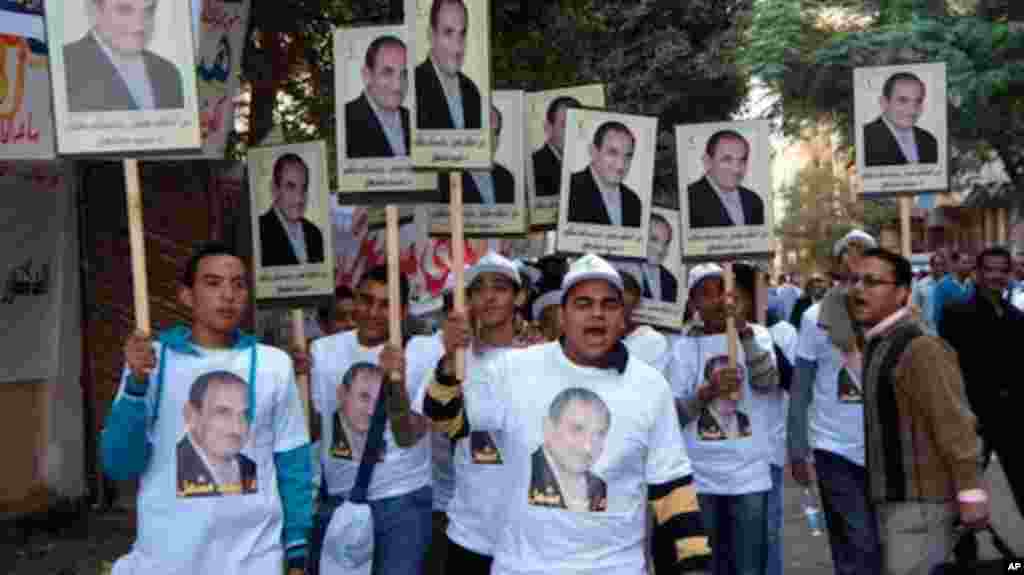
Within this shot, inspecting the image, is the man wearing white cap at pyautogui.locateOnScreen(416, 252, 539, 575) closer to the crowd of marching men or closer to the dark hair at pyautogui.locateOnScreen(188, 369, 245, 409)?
the crowd of marching men

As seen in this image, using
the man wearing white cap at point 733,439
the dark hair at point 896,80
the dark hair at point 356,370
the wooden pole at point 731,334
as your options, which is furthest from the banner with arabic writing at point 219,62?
the dark hair at point 896,80

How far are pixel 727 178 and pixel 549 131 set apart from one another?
3.61 ft

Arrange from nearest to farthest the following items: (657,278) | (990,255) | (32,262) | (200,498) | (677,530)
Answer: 1. (677,530)
2. (200,498)
3. (657,278)
4. (990,255)
5. (32,262)

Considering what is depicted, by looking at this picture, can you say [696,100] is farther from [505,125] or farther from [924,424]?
[924,424]

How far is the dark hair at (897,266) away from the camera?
666 cm

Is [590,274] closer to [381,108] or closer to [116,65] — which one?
[116,65]

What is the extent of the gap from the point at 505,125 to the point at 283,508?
10.7 ft

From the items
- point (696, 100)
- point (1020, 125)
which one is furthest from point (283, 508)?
point (696, 100)

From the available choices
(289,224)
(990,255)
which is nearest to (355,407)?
(289,224)

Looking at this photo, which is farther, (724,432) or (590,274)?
(724,432)

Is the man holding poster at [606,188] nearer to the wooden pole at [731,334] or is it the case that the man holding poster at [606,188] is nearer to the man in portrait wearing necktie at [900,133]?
the wooden pole at [731,334]

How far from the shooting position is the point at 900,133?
8.42 meters

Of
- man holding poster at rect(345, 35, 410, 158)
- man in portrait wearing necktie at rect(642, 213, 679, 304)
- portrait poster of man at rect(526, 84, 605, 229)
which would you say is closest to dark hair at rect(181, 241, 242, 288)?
man holding poster at rect(345, 35, 410, 158)

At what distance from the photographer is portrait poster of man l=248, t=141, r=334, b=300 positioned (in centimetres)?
746
